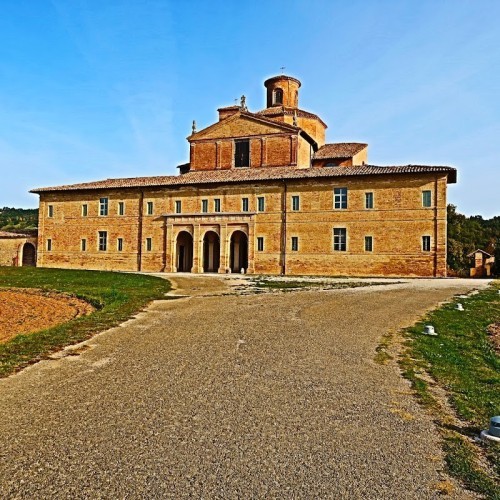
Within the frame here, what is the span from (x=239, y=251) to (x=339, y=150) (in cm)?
1482

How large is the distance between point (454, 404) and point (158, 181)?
1516 inches

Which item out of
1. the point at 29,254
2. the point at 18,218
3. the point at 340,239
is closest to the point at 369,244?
the point at 340,239

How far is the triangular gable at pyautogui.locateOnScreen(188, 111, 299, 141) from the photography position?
40144 mm

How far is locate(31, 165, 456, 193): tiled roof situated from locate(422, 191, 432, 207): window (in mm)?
1488

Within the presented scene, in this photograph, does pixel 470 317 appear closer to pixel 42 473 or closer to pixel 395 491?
pixel 395 491

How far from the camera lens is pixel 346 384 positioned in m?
6.20

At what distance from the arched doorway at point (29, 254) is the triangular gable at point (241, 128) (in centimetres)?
1966

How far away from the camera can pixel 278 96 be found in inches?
1898

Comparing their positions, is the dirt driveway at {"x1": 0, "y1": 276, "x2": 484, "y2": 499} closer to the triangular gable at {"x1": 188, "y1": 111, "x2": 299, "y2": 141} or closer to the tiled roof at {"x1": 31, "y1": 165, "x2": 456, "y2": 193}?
the tiled roof at {"x1": 31, "y1": 165, "x2": 456, "y2": 193}

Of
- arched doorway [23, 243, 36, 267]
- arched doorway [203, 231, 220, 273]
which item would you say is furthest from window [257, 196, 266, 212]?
arched doorway [23, 243, 36, 267]

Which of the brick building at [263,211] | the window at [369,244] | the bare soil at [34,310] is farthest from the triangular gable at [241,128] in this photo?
the bare soil at [34,310]

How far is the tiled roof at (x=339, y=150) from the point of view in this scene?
147 ft

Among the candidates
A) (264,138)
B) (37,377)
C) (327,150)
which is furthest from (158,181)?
(37,377)

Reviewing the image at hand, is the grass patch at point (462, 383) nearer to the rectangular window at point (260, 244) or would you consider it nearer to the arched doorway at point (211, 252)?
the rectangular window at point (260, 244)
